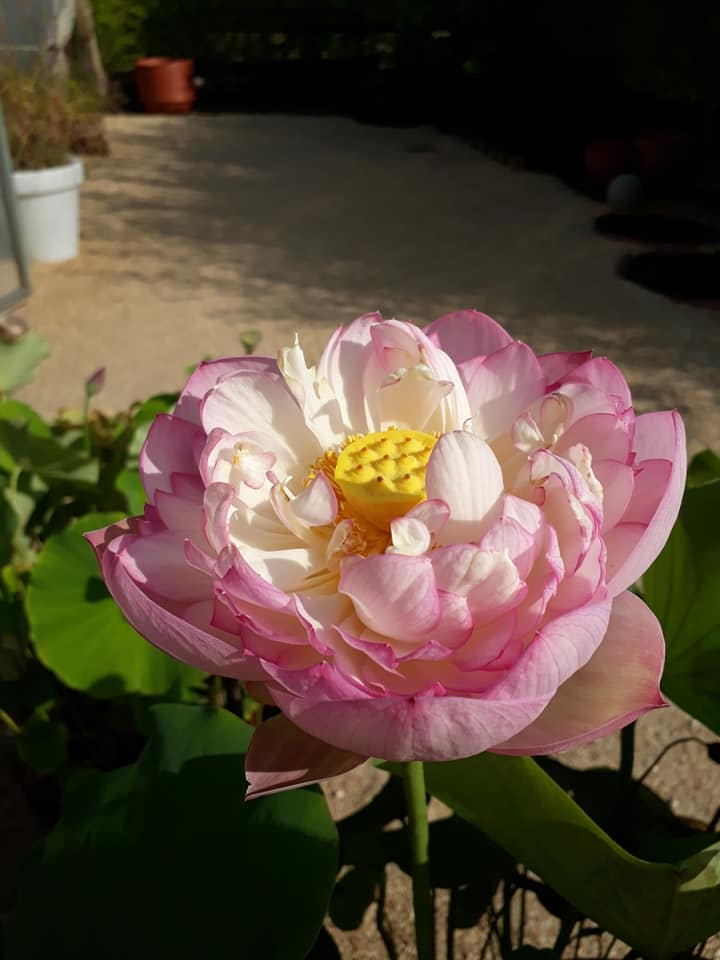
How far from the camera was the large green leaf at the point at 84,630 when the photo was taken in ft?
3.05

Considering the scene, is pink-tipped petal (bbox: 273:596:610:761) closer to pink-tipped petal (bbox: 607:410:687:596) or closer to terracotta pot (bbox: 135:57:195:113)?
pink-tipped petal (bbox: 607:410:687:596)

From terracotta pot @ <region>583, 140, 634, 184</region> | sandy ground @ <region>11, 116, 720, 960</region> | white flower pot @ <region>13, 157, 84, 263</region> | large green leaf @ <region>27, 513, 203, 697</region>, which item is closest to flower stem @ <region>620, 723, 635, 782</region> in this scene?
large green leaf @ <region>27, 513, 203, 697</region>

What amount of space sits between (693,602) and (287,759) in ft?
1.00

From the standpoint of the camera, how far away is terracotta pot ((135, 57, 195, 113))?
8297 mm

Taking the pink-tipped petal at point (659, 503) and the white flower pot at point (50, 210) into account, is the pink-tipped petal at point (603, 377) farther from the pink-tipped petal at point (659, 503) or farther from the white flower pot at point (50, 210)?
the white flower pot at point (50, 210)

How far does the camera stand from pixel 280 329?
11.1 feet

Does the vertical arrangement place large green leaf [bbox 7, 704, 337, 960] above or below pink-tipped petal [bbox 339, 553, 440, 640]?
below

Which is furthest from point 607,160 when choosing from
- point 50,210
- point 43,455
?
point 43,455

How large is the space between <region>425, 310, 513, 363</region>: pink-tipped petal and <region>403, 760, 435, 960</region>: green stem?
9.4 inches

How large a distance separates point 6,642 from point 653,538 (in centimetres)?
87

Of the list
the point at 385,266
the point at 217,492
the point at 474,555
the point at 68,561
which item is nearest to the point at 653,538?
the point at 474,555

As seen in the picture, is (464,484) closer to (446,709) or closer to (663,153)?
(446,709)

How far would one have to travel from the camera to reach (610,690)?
0.41 metres

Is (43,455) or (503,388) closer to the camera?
(503,388)
